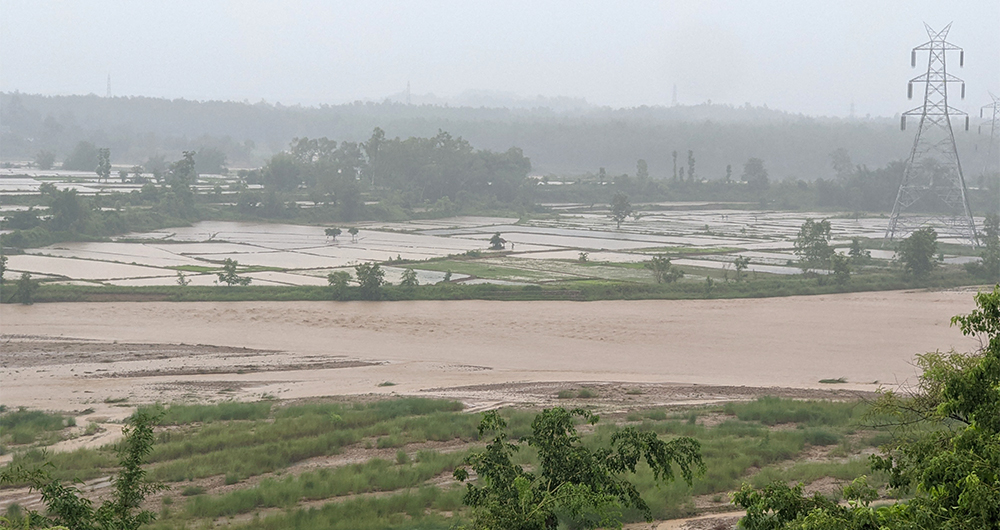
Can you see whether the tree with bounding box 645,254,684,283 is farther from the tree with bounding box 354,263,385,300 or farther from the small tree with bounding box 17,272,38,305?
the small tree with bounding box 17,272,38,305

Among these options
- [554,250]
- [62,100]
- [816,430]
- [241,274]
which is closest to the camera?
[816,430]

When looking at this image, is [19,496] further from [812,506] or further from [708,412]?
[708,412]

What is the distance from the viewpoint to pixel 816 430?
14.8 m

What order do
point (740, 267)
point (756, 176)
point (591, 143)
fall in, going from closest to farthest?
1. point (740, 267)
2. point (756, 176)
3. point (591, 143)

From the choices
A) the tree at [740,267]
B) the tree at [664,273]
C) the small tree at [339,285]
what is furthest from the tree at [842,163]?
the small tree at [339,285]

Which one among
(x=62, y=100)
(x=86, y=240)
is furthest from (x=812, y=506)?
(x=62, y=100)


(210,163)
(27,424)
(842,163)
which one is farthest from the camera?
(210,163)

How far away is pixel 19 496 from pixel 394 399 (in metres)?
7.48

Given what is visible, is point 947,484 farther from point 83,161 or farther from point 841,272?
point 83,161

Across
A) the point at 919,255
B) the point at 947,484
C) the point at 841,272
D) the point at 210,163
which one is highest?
the point at 210,163

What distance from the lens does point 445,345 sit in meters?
24.5

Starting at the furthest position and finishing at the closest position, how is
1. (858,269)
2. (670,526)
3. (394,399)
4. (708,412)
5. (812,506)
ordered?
(858,269), (394,399), (708,412), (670,526), (812,506)

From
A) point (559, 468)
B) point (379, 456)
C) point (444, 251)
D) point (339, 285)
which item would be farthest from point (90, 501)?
point (444, 251)

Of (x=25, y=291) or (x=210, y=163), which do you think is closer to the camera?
(x=25, y=291)
